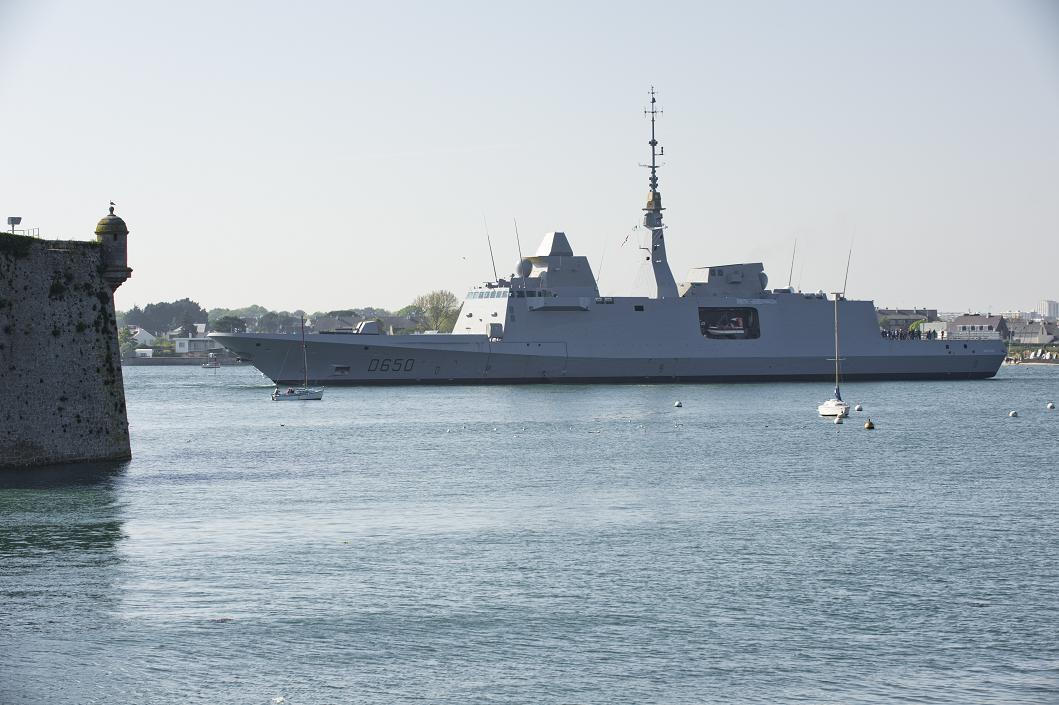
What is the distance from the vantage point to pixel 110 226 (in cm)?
3234

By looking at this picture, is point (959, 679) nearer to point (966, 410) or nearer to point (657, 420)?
point (657, 420)

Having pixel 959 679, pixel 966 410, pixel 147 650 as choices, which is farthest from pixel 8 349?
pixel 966 410

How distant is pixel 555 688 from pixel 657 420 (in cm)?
3894

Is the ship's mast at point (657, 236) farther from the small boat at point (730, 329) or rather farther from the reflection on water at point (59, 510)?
the reflection on water at point (59, 510)

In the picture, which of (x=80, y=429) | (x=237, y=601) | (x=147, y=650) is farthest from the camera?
(x=80, y=429)

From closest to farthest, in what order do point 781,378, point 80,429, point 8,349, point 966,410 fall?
point 8,349, point 80,429, point 966,410, point 781,378

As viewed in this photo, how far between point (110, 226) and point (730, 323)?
56055 mm

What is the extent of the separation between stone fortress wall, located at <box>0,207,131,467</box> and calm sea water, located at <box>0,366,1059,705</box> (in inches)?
34.3

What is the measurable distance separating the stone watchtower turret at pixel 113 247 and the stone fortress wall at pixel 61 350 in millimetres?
25

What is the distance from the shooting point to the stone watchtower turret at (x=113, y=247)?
3222cm

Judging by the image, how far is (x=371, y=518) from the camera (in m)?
24.9

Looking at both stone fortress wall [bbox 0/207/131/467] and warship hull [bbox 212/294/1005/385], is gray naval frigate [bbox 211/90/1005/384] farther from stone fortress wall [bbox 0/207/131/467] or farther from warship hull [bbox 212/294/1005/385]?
stone fortress wall [bbox 0/207/131/467]

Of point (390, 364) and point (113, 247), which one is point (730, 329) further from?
point (113, 247)

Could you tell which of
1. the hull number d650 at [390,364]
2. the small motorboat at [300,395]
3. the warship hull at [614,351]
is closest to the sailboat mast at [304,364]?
the warship hull at [614,351]
